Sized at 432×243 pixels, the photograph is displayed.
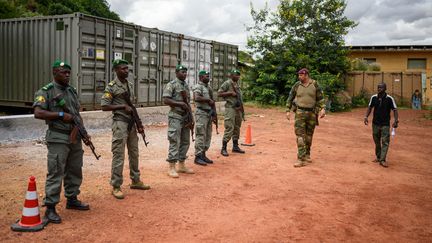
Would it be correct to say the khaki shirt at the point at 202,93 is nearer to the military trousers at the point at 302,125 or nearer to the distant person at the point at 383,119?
the military trousers at the point at 302,125

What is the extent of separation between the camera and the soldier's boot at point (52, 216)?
4102 millimetres

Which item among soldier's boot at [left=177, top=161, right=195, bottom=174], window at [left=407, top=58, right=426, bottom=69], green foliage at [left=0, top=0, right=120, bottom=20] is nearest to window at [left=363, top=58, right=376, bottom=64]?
window at [left=407, top=58, right=426, bottom=69]

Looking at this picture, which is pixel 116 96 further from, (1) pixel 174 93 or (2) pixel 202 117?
(2) pixel 202 117

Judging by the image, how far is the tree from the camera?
20.9m

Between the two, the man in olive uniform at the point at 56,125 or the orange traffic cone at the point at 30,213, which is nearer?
the orange traffic cone at the point at 30,213

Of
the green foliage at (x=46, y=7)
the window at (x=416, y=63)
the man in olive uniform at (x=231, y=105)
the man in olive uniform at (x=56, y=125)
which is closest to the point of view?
the man in olive uniform at (x=56, y=125)

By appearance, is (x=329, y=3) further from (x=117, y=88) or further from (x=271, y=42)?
(x=117, y=88)

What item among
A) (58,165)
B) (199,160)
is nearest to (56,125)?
(58,165)

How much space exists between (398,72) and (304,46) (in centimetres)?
602

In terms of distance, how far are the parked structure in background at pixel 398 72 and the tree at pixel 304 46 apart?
197cm

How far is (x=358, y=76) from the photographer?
914 inches

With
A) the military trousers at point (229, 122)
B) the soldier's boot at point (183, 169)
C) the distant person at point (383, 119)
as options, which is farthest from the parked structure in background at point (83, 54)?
the distant person at point (383, 119)

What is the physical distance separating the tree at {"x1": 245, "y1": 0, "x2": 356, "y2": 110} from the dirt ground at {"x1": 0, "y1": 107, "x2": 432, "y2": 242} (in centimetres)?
1225

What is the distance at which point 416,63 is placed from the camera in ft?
84.3
